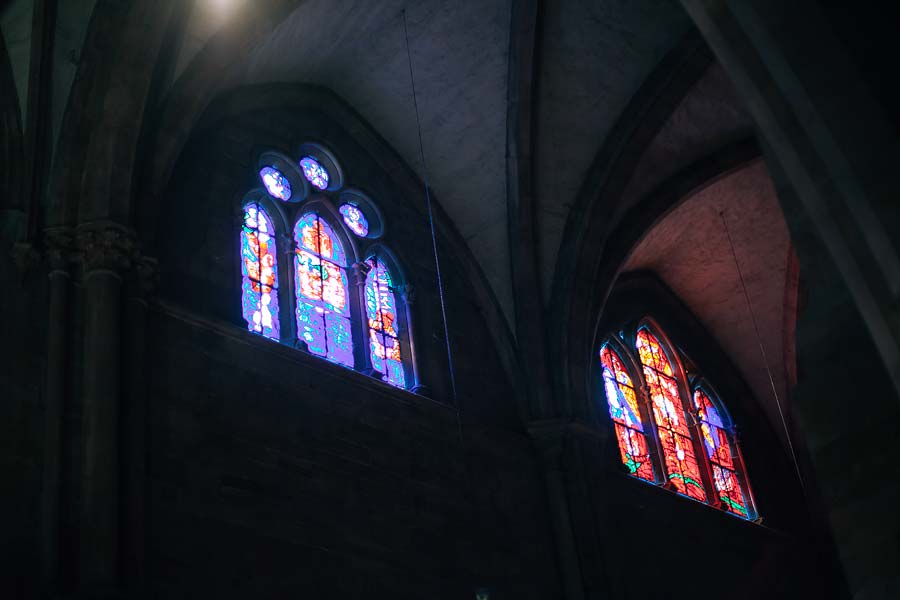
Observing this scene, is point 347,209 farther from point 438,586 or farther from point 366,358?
point 438,586

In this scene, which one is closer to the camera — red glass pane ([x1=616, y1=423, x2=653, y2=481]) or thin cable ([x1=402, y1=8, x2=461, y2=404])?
thin cable ([x1=402, y1=8, x2=461, y2=404])

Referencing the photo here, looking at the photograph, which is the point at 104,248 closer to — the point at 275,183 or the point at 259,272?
the point at 259,272

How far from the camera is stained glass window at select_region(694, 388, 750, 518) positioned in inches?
629

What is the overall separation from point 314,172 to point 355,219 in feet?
2.11

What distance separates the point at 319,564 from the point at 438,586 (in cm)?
135

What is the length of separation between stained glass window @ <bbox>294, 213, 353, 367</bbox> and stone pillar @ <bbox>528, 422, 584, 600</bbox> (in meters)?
2.44

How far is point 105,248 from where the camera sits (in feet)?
30.5

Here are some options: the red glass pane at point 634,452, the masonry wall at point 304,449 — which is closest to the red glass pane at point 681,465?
the red glass pane at point 634,452

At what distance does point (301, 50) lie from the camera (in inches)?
488

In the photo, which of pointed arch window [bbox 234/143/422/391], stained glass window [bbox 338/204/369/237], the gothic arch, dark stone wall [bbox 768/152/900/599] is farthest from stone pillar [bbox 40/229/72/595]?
dark stone wall [bbox 768/152/900/599]

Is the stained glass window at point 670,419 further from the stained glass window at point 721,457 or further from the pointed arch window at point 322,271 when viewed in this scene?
the pointed arch window at point 322,271

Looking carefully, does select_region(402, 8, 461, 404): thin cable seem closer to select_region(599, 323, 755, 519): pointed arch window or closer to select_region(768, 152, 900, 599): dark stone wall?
select_region(599, 323, 755, 519): pointed arch window

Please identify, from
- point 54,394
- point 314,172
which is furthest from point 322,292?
point 54,394

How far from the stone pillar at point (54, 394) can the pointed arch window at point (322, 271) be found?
75.0 inches
